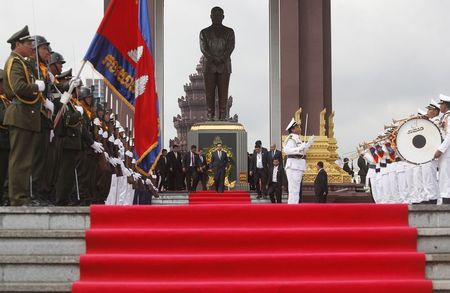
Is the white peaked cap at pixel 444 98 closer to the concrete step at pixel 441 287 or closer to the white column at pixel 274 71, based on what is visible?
the concrete step at pixel 441 287

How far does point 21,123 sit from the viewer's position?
8672mm

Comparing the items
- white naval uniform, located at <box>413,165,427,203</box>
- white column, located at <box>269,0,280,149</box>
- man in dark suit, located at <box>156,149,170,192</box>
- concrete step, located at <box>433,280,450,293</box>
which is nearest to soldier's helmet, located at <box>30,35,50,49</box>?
concrete step, located at <box>433,280,450,293</box>

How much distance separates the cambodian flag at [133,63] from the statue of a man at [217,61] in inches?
411

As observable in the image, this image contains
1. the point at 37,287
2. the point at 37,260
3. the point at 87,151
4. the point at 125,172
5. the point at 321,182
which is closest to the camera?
the point at 37,287

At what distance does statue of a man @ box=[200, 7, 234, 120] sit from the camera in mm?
22594

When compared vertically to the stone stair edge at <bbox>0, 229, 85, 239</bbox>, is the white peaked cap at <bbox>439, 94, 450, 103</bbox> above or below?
above

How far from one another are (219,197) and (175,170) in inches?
123

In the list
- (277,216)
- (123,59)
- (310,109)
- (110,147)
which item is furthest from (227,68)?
(277,216)

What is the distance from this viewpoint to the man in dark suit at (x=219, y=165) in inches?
790

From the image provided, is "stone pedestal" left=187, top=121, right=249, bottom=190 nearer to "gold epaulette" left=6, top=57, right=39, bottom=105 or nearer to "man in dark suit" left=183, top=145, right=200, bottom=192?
"man in dark suit" left=183, top=145, right=200, bottom=192

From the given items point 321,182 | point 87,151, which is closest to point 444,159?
point 87,151

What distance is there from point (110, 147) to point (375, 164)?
7.27 meters

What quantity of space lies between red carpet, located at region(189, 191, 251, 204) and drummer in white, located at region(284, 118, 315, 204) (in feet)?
15.3

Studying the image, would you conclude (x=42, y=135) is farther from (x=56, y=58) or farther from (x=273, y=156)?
(x=273, y=156)
